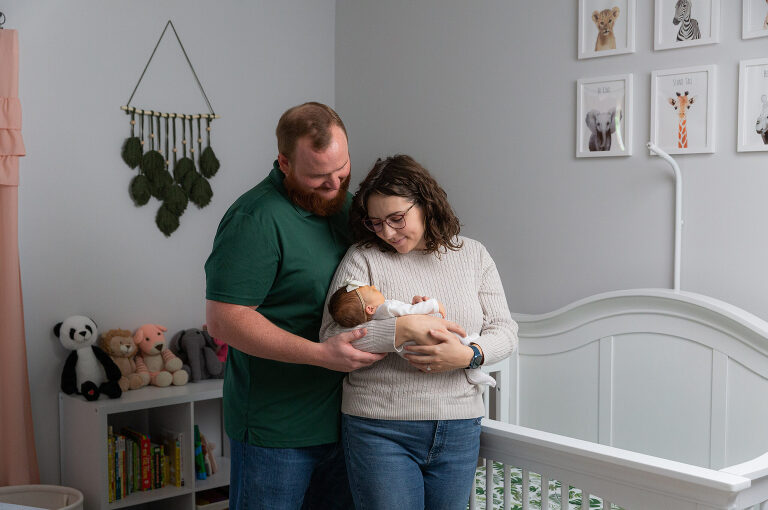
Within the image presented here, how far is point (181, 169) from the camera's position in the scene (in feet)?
9.75

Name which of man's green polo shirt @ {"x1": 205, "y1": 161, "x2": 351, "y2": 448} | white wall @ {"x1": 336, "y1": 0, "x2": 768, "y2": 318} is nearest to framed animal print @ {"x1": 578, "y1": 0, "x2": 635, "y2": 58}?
white wall @ {"x1": 336, "y1": 0, "x2": 768, "y2": 318}

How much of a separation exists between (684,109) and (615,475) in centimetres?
146

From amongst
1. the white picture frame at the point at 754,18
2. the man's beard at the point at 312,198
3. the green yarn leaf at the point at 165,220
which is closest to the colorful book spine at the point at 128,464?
the green yarn leaf at the point at 165,220

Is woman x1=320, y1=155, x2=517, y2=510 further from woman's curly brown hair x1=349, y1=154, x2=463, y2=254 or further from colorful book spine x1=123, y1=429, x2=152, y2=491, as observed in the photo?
colorful book spine x1=123, y1=429, x2=152, y2=491

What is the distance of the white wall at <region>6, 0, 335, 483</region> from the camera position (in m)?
2.62

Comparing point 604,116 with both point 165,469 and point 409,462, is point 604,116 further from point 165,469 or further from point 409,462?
point 165,469

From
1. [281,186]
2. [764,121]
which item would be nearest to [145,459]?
[281,186]

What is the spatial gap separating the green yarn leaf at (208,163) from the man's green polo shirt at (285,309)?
5.36ft

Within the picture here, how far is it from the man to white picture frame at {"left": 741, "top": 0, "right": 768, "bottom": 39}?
4.89 feet

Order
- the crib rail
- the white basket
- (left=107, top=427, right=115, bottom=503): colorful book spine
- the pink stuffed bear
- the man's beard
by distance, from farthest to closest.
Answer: the pink stuffed bear → (left=107, top=427, right=115, bottom=503): colorful book spine → the white basket → the man's beard → the crib rail

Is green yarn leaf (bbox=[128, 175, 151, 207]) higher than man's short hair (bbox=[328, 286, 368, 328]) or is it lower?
higher

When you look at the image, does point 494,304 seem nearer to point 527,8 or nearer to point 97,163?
point 527,8

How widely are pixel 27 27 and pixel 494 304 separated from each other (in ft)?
6.76

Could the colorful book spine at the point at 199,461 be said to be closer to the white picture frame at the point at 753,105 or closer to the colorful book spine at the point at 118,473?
the colorful book spine at the point at 118,473
